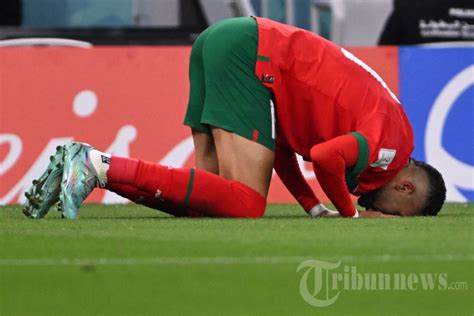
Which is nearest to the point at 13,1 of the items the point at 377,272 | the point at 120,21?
the point at 120,21

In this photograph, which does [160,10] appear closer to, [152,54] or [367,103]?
[152,54]

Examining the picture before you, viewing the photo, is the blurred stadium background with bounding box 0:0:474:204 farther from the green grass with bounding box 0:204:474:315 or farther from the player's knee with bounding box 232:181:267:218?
the green grass with bounding box 0:204:474:315

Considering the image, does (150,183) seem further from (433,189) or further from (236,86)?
(433,189)

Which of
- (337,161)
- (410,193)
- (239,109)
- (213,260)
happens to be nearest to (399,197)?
(410,193)

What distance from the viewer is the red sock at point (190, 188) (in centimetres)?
741

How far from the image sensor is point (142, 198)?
24.7ft

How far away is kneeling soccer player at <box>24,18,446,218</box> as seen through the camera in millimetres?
7406

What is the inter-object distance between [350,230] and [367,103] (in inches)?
40.7

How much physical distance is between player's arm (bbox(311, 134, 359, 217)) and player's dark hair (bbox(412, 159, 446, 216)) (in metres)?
0.56

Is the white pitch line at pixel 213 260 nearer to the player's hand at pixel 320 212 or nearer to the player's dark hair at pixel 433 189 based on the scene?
the player's dark hair at pixel 433 189

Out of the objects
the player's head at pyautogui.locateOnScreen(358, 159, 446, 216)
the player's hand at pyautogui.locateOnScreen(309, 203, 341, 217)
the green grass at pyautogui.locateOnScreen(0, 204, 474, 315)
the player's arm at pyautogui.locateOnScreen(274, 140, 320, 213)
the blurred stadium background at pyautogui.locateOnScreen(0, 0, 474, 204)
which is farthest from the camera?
the blurred stadium background at pyautogui.locateOnScreen(0, 0, 474, 204)

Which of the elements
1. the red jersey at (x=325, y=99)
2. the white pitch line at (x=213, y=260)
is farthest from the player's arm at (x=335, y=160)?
the white pitch line at (x=213, y=260)

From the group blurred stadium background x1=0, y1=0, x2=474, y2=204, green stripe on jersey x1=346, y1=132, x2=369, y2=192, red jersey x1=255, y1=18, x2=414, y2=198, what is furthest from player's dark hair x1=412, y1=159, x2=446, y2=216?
blurred stadium background x1=0, y1=0, x2=474, y2=204

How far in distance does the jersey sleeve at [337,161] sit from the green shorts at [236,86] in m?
0.42
